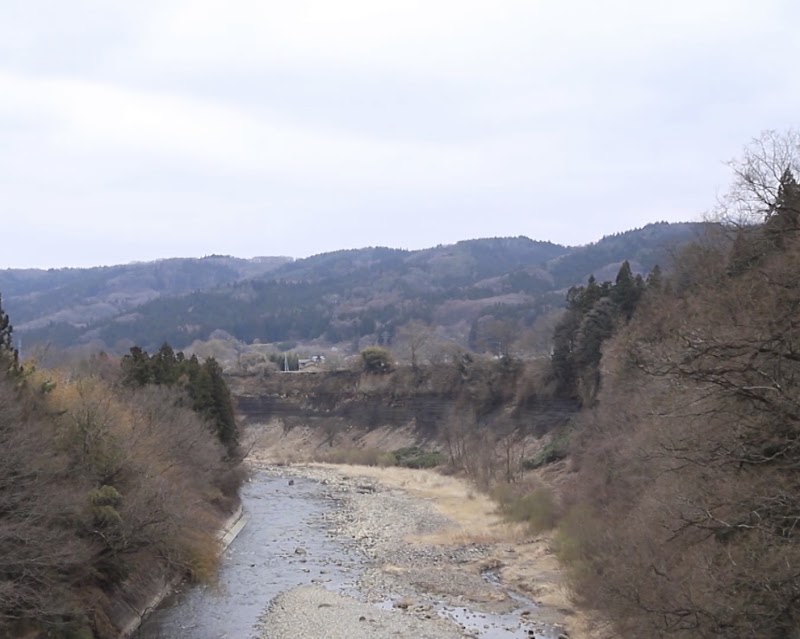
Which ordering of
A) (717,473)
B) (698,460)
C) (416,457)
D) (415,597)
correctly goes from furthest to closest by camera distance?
(416,457), (415,597), (717,473), (698,460)

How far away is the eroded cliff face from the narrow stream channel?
22905mm

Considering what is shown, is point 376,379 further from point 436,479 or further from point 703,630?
point 703,630

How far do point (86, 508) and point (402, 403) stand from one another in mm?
68981

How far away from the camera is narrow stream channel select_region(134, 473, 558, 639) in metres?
25.9

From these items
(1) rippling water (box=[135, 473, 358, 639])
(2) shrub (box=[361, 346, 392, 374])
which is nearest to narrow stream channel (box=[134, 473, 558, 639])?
(1) rippling water (box=[135, 473, 358, 639])

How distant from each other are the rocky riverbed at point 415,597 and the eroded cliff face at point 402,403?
84.6ft

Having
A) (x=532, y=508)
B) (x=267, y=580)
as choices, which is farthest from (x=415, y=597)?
(x=532, y=508)

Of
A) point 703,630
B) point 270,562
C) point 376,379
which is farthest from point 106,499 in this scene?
point 376,379

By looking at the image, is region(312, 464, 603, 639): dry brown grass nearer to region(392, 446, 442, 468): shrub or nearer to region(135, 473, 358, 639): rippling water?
region(392, 446, 442, 468): shrub

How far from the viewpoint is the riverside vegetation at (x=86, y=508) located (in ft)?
66.9

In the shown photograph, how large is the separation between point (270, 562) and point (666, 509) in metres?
23.0

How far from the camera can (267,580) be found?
3322cm

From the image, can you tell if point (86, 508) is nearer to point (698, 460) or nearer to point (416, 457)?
point (698, 460)

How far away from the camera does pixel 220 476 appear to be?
4694 centimetres
